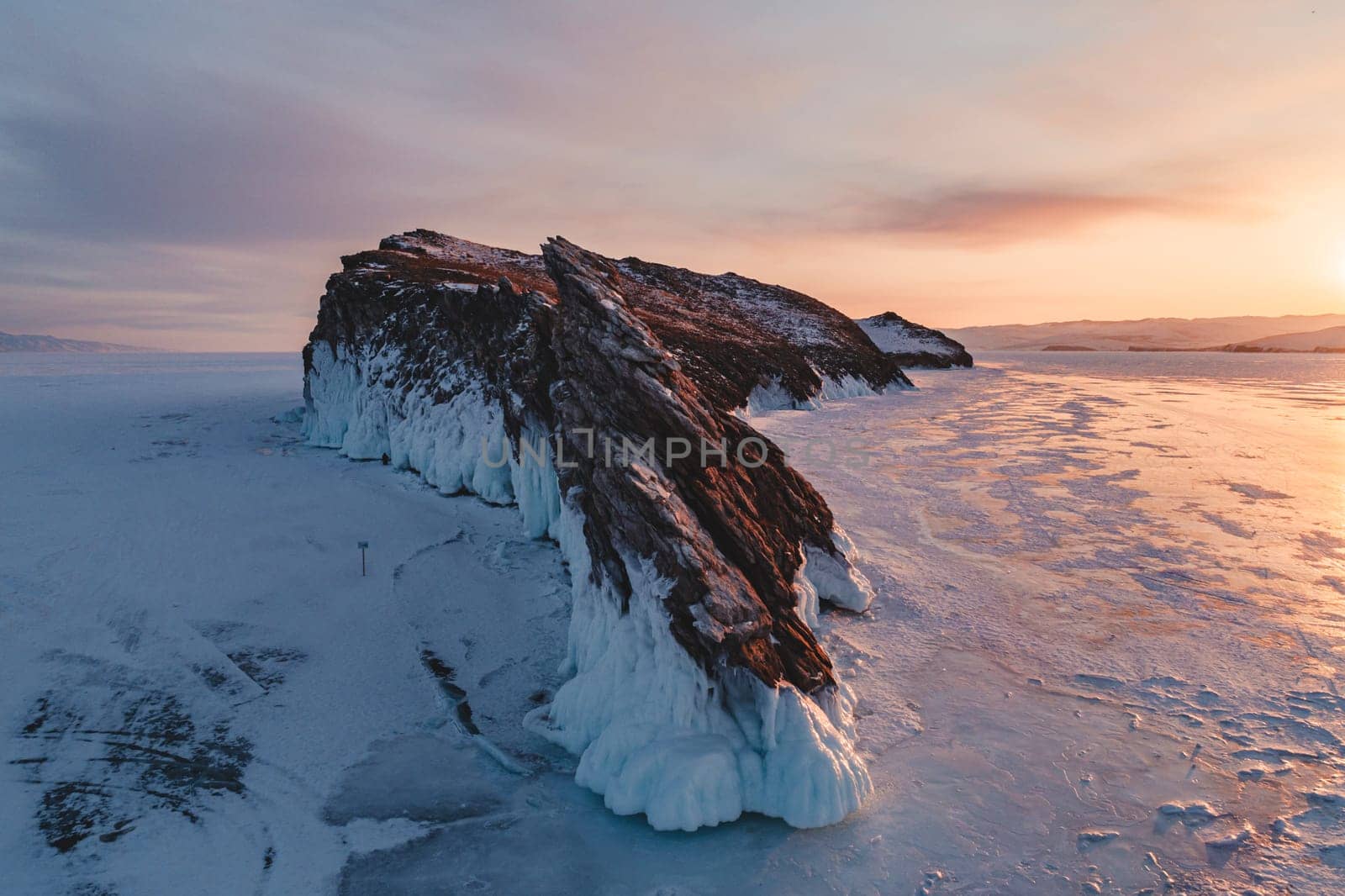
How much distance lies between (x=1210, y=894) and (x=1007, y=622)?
17.4 ft

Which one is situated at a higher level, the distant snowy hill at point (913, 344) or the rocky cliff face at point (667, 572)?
the distant snowy hill at point (913, 344)

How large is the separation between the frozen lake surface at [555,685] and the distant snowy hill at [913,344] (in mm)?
74278

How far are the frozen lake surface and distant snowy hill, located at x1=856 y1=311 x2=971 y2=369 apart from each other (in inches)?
2924

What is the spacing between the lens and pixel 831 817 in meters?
6.53

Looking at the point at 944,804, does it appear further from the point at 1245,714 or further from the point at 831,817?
the point at 1245,714

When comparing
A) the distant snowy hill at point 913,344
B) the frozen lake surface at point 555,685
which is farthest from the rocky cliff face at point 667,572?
the distant snowy hill at point 913,344

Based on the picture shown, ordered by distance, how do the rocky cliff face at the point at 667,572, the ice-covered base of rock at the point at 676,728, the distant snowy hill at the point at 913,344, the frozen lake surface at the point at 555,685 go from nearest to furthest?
the frozen lake surface at the point at 555,685 → the ice-covered base of rock at the point at 676,728 → the rocky cliff face at the point at 667,572 → the distant snowy hill at the point at 913,344

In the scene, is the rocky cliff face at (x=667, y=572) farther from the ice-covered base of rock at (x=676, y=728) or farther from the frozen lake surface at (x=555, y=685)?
the frozen lake surface at (x=555, y=685)

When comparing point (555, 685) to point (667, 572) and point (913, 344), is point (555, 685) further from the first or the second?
point (913, 344)

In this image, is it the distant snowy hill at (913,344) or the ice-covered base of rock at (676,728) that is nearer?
the ice-covered base of rock at (676,728)

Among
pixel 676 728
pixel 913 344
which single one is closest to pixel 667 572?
pixel 676 728

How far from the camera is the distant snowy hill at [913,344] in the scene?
3585 inches

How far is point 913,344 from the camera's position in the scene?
320 ft

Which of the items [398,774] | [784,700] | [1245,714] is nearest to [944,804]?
[784,700]
